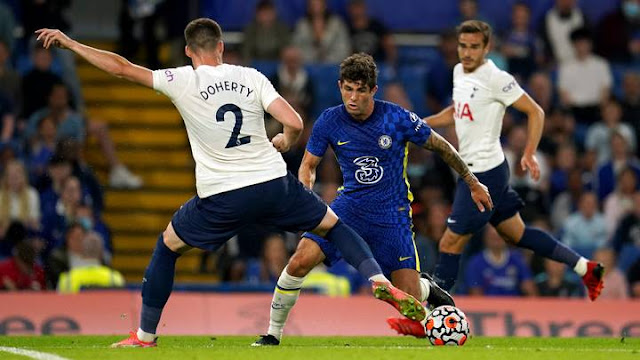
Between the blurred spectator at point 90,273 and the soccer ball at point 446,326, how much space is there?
5.80 m

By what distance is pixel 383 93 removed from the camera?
1898cm

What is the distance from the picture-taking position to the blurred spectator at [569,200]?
18.2m

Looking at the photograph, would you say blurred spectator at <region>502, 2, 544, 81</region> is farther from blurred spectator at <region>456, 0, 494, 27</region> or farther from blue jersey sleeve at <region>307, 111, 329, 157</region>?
blue jersey sleeve at <region>307, 111, 329, 157</region>

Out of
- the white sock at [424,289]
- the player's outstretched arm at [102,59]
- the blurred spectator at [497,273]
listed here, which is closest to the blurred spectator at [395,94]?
the blurred spectator at [497,273]

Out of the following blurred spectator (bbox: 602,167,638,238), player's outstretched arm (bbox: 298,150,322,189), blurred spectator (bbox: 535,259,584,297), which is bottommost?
blurred spectator (bbox: 535,259,584,297)

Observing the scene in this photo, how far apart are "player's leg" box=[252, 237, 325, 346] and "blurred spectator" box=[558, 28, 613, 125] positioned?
9.32 metres

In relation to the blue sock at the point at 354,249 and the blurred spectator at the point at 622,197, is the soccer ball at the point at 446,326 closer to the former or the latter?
the blue sock at the point at 354,249

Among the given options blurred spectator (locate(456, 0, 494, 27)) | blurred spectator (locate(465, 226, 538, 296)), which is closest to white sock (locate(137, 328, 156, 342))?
blurred spectator (locate(465, 226, 538, 296))

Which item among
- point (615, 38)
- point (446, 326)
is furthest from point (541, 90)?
point (446, 326)

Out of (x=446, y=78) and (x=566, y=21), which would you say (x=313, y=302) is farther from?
(x=566, y=21)

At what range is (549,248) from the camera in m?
12.9

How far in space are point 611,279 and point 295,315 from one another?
3.96 m

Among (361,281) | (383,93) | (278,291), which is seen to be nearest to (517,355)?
(278,291)

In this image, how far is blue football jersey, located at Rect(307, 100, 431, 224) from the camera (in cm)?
1095
